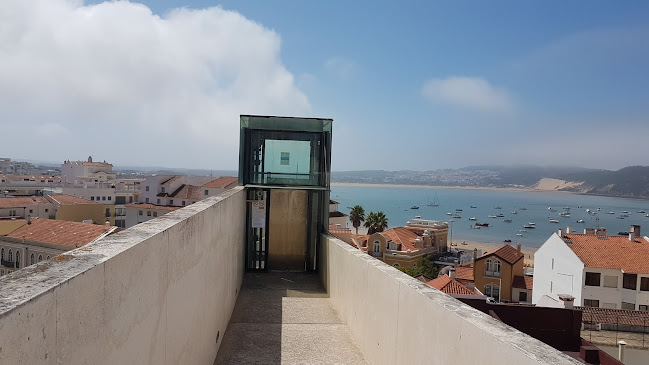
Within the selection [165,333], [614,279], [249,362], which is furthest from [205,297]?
[614,279]

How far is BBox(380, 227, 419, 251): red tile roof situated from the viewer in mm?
49719

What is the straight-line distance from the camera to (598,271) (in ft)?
105

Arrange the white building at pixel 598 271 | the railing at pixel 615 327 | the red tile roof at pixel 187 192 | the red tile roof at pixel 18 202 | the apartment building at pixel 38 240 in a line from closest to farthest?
the railing at pixel 615 327 < the apartment building at pixel 38 240 < the white building at pixel 598 271 < the red tile roof at pixel 18 202 < the red tile roof at pixel 187 192

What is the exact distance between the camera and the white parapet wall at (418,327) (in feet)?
7.80

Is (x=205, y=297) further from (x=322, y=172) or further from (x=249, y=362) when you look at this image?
(x=322, y=172)

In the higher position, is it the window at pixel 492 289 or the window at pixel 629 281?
the window at pixel 629 281

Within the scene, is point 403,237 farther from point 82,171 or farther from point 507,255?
point 82,171

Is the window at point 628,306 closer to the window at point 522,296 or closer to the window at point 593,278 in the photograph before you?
the window at point 593,278

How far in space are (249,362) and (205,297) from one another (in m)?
1.33

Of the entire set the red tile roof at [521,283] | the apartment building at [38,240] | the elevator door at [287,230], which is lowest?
the red tile roof at [521,283]

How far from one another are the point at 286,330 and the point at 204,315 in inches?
96.4

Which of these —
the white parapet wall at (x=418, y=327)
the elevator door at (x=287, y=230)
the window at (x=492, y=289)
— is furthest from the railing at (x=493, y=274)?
the white parapet wall at (x=418, y=327)

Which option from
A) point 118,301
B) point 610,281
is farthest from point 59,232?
point 610,281

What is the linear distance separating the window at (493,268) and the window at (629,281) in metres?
9.01
